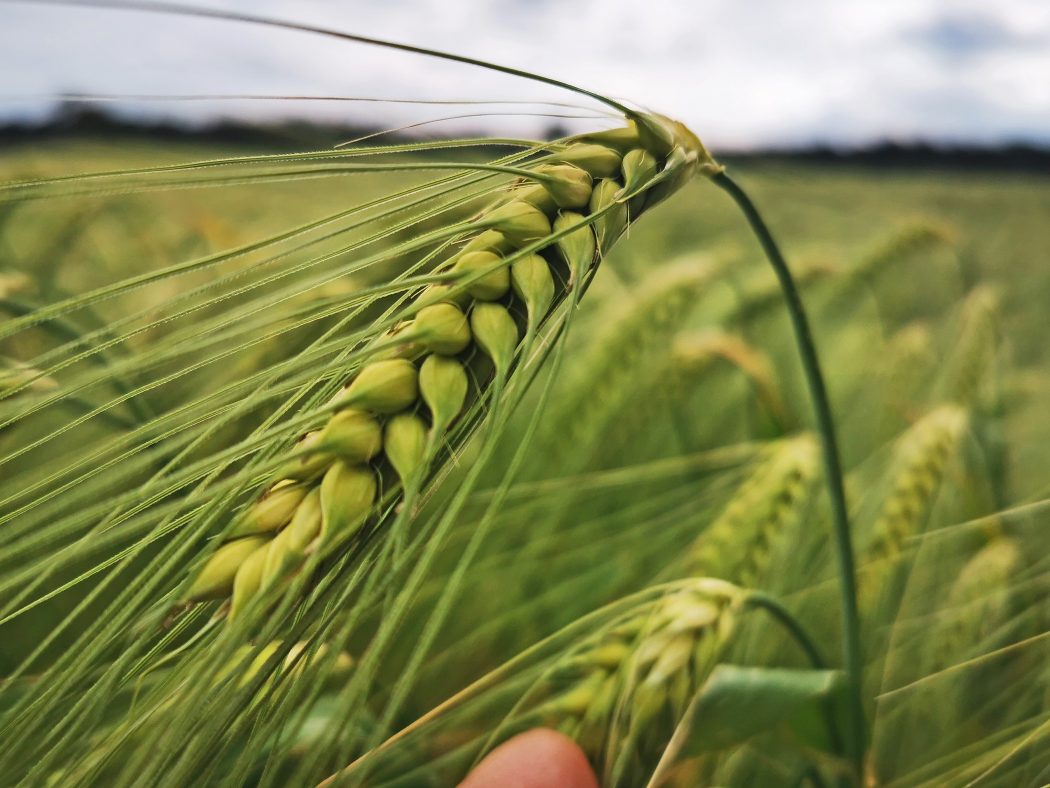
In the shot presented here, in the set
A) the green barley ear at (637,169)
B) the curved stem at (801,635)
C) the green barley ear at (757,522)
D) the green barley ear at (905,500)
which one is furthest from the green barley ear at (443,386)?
the green barley ear at (905,500)

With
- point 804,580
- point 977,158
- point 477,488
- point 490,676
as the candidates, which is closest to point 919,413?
point 804,580

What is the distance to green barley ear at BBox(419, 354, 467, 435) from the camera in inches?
11.8

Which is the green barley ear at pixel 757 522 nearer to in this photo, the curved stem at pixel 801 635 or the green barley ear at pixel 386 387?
the curved stem at pixel 801 635

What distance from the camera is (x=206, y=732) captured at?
0.27 m

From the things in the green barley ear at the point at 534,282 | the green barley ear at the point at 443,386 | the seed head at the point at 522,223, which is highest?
the seed head at the point at 522,223

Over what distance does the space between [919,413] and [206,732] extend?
3.35ft

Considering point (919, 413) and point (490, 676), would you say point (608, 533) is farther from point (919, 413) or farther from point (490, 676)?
point (490, 676)

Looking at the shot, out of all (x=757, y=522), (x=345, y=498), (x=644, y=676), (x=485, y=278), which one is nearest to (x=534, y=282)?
(x=485, y=278)

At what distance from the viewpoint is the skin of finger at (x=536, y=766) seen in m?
0.36

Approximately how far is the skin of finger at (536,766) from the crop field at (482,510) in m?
0.02

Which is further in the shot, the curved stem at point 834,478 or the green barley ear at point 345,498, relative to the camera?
the curved stem at point 834,478

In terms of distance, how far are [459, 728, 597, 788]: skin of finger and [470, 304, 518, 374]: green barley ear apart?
20 centimetres

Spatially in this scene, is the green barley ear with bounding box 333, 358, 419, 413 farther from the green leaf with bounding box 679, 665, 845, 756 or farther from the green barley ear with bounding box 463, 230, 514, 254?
the green leaf with bounding box 679, 665, 845, 756

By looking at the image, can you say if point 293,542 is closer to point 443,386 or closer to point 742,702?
point 443,386
